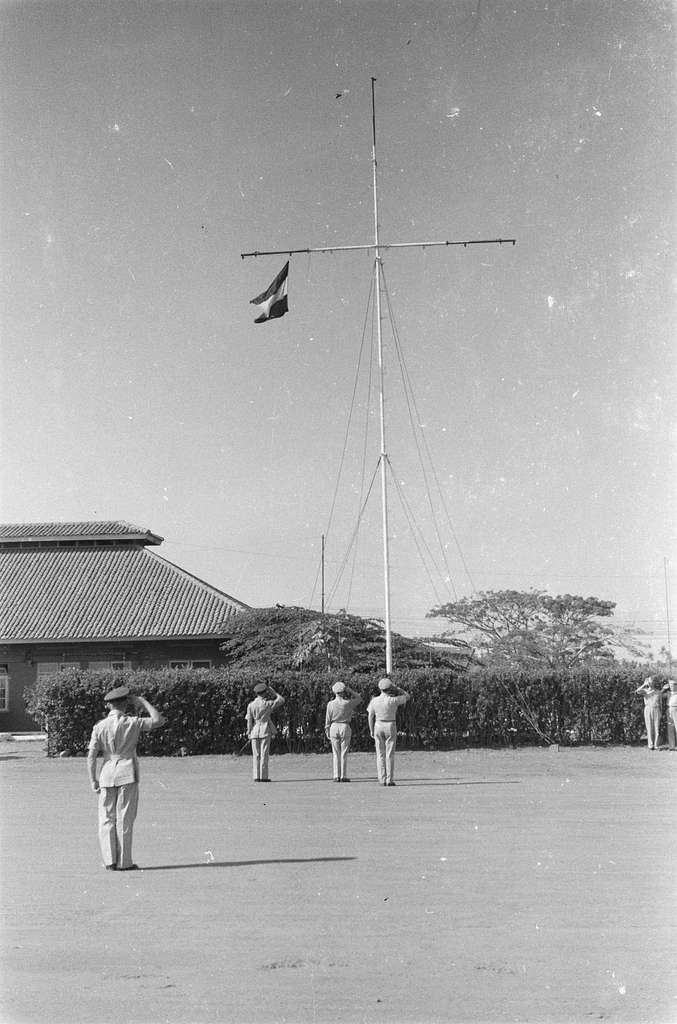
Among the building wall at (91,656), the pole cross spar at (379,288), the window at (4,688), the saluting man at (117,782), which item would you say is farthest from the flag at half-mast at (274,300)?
the window at (4,688)

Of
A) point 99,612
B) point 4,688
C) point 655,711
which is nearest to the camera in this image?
point 655,711

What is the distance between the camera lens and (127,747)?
30.3ft

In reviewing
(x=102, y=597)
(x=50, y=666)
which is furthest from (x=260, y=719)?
(x=102, y=597)

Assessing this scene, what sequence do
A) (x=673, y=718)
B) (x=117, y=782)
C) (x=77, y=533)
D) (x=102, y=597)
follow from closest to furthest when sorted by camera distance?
(x=117, y=782)
(x=673, y=718)
(x=102, y=597)
(x=77, y=533)

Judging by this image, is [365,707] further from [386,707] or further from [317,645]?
[386,707]

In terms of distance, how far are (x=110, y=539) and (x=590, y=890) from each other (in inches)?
1331

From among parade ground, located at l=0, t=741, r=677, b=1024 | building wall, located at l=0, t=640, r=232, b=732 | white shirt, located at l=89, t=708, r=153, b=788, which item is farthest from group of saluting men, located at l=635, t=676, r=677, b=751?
building wall, located at l=0, t=640, r=232, b=732

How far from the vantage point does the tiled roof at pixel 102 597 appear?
33844 mm

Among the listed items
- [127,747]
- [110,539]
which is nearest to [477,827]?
[127,747]

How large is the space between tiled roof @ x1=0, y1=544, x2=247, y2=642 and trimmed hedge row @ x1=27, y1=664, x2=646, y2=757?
1046 centimetres

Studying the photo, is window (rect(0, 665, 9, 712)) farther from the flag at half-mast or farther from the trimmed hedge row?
the flag at half-mast

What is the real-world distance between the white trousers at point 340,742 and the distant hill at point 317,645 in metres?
7.43

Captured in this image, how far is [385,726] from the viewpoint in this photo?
1562cm

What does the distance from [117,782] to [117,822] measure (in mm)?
399
